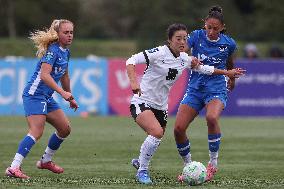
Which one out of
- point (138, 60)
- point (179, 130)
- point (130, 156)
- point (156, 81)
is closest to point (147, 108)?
point (156, 81)

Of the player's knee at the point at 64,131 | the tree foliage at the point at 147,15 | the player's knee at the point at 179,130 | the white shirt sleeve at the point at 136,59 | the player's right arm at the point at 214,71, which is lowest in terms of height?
the player's knee at the point at 64,131

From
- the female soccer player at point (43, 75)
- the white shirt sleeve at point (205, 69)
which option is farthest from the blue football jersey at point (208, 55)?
the female soccer player at point (43, 75)

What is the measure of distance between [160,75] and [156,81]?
9 centimetres

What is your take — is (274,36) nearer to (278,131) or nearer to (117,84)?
(117,84)

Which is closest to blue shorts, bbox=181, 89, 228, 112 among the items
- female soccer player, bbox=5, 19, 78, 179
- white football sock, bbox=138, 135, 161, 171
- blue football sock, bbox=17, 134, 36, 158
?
white football sock, bbox=138, 135, 161, 171

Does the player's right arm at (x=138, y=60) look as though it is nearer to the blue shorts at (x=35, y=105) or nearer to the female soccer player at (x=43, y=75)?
the female soccer player at (x=43, y=75)

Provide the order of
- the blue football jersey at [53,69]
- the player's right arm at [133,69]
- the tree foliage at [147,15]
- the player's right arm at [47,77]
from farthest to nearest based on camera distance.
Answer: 1. the tree foliage at [147,15]
2. the blue football jersey at [53,69]
3. the player's right arm at [47,77]
4. the player's right arm at [133,69]

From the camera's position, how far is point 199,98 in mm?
13039

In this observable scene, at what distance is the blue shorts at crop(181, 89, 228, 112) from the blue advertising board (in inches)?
618

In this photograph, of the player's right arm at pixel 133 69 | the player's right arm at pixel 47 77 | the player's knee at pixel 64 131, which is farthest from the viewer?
the player's knee at pixel 64 131

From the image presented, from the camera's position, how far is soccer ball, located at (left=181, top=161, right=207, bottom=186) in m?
11.8

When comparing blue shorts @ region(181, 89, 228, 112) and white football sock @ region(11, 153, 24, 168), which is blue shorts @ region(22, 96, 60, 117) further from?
blue shorts @ region(181, 89, 228, 112)

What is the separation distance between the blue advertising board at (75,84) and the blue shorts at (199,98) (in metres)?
15.7

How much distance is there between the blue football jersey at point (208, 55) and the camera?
42.5 ft
